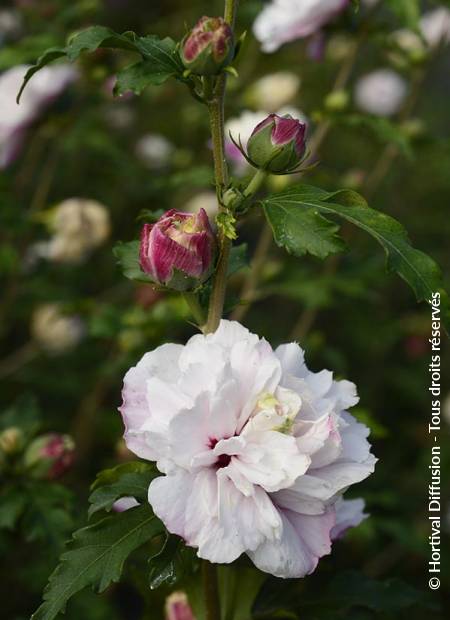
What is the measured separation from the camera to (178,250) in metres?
0.78

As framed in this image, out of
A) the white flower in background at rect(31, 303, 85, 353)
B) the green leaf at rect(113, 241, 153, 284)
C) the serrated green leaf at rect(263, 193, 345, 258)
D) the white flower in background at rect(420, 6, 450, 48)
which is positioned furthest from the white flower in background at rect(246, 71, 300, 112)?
the serrated green leaf at rect(263, 193, 345, 258)

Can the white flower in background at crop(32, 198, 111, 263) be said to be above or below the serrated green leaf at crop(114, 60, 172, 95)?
below

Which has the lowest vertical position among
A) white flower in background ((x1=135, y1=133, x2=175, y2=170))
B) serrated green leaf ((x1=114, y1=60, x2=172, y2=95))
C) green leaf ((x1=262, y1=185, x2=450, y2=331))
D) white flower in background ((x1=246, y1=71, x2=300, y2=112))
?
white flower in background ((x1=135, y1=133, x2=175, y2=170))

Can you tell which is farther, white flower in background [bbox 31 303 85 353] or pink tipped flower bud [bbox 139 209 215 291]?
white flower in background [bbox 31 303 85 353]

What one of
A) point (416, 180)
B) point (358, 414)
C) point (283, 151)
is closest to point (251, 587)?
point (358, 414)

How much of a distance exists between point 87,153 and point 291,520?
232cm

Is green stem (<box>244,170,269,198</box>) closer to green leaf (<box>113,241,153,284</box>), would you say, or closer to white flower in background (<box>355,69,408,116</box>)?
green leaf (<box>113,241,153,284</box>)

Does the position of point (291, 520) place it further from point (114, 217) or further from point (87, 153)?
point (87, 153)

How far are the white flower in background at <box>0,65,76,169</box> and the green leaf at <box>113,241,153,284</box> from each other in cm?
74

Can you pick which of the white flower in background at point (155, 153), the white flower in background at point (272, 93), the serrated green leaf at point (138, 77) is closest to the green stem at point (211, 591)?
the serrated green leaf at point (138, 77)

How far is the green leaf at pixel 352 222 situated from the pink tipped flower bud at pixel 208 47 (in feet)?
0.45

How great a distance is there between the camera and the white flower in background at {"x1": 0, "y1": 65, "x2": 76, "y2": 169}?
159cm

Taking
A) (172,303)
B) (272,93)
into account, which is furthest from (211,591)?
(272,93)

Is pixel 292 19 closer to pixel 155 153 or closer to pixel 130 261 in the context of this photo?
pixel 130 261
